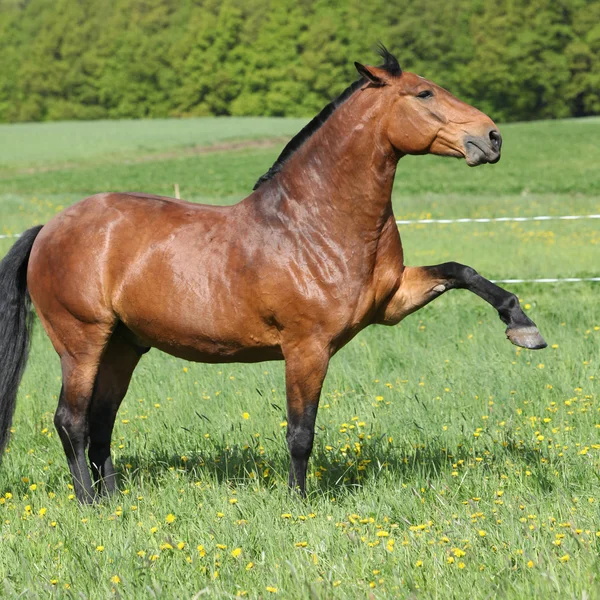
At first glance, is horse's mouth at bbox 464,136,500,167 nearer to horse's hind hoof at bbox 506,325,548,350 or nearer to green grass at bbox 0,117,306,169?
horse's hind hoof at bbox 506,325,548,350

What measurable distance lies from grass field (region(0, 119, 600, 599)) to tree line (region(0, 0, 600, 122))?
2221 inches

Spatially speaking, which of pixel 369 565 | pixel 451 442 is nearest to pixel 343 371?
pixel 451 442

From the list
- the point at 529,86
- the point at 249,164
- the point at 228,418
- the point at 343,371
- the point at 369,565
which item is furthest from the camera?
the point at 529,86

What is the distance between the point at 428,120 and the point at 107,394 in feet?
8.31

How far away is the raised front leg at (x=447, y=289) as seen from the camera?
4.43m

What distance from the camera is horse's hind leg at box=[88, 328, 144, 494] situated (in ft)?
17.9

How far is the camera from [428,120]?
4398 millimetres

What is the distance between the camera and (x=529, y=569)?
3.37 meters

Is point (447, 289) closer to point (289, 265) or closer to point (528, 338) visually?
point (528, 338)

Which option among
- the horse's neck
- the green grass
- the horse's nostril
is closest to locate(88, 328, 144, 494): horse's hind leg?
the horse's neck

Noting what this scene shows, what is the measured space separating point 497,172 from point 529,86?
3365 cm

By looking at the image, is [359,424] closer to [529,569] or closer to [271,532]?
[271,532]

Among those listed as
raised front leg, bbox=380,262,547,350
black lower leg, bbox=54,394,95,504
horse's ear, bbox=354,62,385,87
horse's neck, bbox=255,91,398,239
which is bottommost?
black lower leg, bbox=54,394,95,504

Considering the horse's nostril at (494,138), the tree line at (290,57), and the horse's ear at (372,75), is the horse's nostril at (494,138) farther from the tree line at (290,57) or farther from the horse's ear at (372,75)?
the tree line at (290,57)
